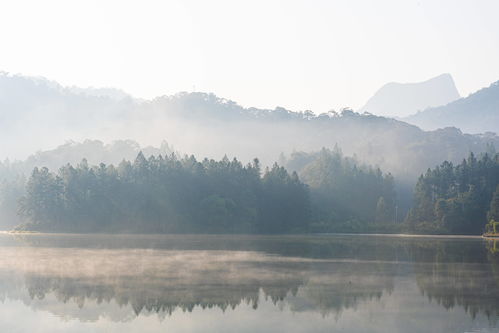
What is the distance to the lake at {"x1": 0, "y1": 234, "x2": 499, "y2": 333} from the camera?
83.9 ft

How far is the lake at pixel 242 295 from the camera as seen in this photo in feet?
83.9

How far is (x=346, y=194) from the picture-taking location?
149 m

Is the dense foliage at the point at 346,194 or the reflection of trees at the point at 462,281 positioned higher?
the dense foliage at the point at 346,194

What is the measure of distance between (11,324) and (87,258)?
2381 centimetres

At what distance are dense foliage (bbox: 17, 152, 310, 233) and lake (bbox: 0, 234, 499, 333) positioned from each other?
65271mm

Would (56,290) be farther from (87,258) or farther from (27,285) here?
(87,258)

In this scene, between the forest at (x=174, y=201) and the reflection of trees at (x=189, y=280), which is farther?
the forest at (x=174, y=201)

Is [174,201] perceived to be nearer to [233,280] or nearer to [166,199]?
[166,199]

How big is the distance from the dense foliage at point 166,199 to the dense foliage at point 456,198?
900 inches

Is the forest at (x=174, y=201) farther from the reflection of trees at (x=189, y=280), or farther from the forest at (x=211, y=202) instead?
the reflection of trees at (x=189, y=280)

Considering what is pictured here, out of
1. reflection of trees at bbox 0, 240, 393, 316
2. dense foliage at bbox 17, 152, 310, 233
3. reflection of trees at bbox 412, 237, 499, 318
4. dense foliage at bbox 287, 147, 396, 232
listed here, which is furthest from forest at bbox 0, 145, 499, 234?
reflection of trees at bbox 0, 240, 393, 316

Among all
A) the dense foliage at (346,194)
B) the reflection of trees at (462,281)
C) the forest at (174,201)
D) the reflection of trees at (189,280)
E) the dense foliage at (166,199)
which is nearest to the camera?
the reflection of trees at (189,280)

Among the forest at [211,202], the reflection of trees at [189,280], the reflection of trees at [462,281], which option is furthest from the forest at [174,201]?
the reflection of trees at [462,281]

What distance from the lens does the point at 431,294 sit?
32.9m
